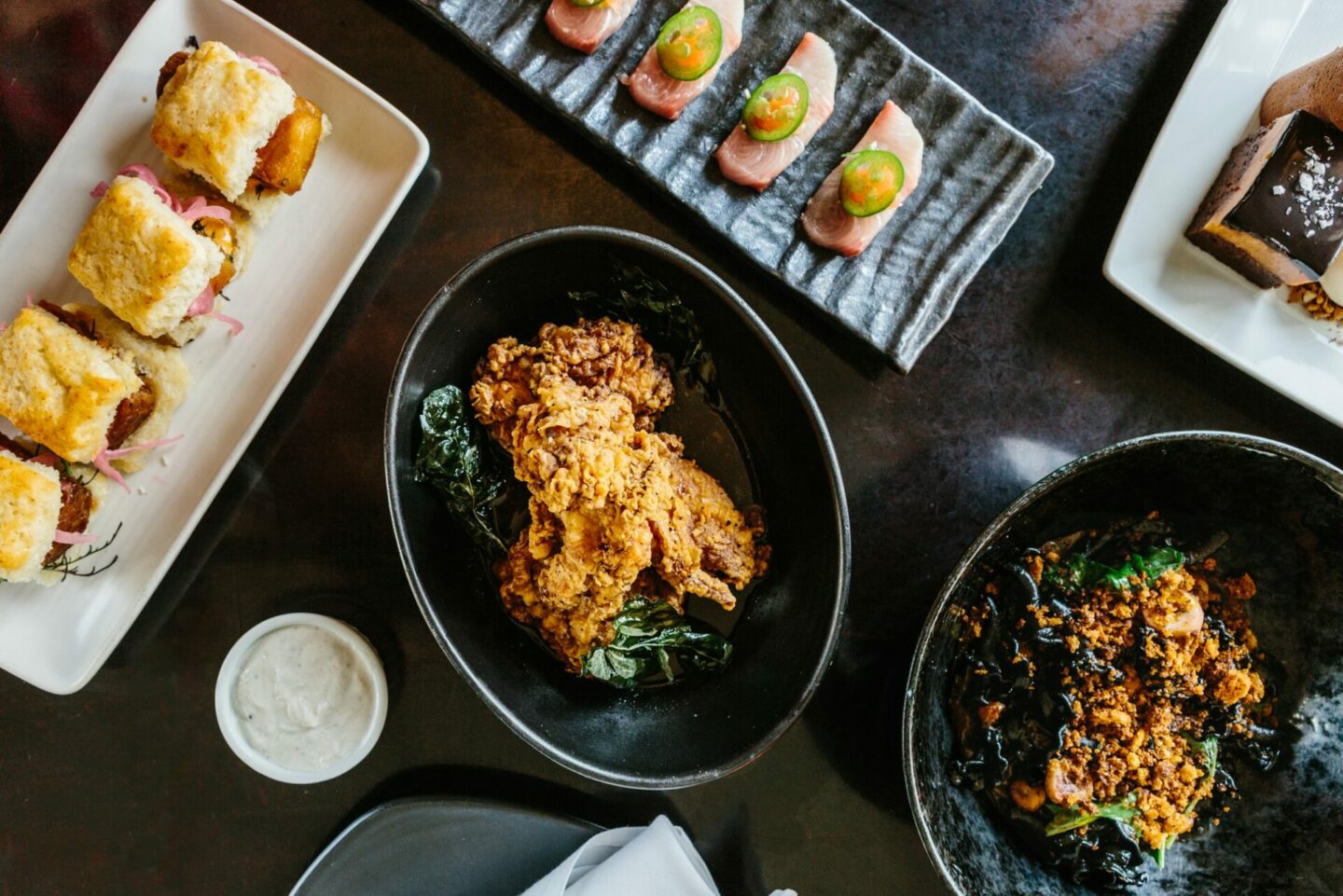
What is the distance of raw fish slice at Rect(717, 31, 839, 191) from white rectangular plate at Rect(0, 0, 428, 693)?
0.72 meters

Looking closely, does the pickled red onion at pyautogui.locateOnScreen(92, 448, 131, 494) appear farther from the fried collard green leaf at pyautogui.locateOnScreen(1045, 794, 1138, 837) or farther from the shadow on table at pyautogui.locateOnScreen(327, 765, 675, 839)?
the fried collard green leaf at pyautogui.locateOnScreen(1045, 794, 1138, 837)

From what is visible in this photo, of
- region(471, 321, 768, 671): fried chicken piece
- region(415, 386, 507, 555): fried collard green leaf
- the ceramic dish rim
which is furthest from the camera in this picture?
the ceramic dish rim

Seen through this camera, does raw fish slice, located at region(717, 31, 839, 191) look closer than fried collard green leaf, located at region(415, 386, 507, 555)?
No

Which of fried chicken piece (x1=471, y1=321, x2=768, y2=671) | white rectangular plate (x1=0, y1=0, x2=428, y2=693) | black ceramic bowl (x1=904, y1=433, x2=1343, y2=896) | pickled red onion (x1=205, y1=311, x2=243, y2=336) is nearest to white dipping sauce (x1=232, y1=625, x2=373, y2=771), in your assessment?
white rectangular plate (x1=0, y1=0, x2=428, y2=693)

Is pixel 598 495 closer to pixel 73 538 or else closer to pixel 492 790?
pixel 492 790

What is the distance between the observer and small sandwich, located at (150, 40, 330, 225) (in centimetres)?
189

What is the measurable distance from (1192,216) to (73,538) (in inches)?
105

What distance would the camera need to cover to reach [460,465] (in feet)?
6.19

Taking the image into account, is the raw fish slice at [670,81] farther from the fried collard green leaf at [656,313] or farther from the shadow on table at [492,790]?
the shadow on table at [492,790]

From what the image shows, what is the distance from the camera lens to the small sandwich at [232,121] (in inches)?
74.5

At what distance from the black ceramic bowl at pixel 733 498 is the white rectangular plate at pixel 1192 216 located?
86 cm

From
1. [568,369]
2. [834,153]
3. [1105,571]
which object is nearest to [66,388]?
[568,369]

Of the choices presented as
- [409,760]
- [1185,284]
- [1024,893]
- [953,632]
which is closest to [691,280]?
[953,632]

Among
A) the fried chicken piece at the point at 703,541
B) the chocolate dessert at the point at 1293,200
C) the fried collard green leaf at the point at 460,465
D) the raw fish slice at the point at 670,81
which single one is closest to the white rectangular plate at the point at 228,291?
the fried collard green leaf at the point at 460,465
